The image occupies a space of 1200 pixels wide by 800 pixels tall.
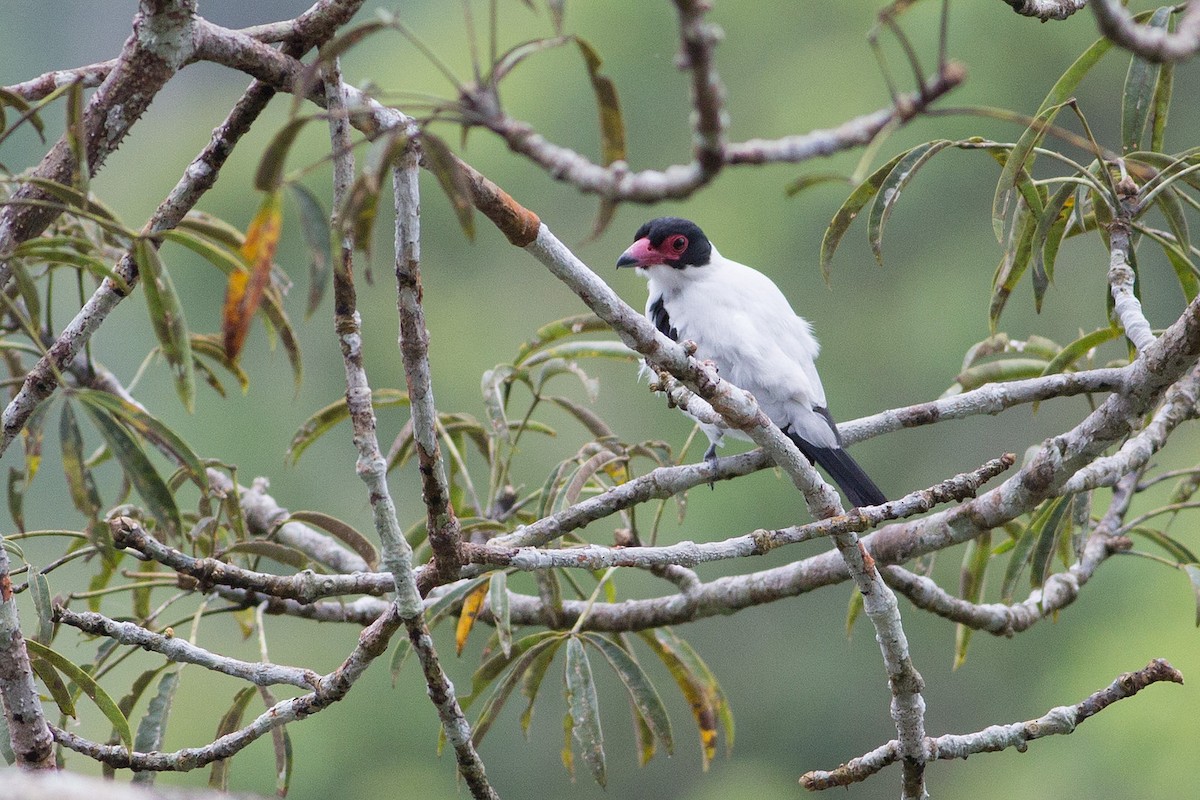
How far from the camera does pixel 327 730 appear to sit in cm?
970

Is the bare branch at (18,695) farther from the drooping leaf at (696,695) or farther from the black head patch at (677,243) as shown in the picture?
the black head patch at (677,243)

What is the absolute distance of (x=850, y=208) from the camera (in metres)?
2.27

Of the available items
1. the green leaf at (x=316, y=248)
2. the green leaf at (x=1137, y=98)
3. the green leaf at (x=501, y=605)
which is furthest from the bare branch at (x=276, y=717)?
the green leaf at (x=1137, y=98)

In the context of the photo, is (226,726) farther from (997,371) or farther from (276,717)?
(997,371)

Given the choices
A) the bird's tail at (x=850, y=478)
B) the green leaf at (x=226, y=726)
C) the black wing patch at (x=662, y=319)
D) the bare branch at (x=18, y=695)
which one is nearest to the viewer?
the bare branch at (x=18, y=695)

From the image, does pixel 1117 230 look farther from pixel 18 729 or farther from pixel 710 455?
pixel 18 729

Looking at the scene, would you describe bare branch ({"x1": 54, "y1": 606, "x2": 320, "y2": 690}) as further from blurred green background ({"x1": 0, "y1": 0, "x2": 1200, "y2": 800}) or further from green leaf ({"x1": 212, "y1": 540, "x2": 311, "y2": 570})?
blurred green background ({"x1": 0, "y1": 0, "x2": 1200, "y2": 800})

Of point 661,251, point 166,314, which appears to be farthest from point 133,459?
point 661,251

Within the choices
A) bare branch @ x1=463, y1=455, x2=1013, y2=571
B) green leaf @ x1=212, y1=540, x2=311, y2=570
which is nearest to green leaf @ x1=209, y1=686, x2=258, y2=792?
green leaf @ x1=212, y1=540, x2=311, y2=570

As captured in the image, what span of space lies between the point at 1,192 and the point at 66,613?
874 millimetres

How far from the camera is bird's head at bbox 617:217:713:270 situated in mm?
3836

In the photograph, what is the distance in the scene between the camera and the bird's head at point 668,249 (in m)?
3.84

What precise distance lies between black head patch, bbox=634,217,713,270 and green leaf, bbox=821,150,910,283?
1.50 metres

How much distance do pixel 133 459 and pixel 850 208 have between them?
142 cm
